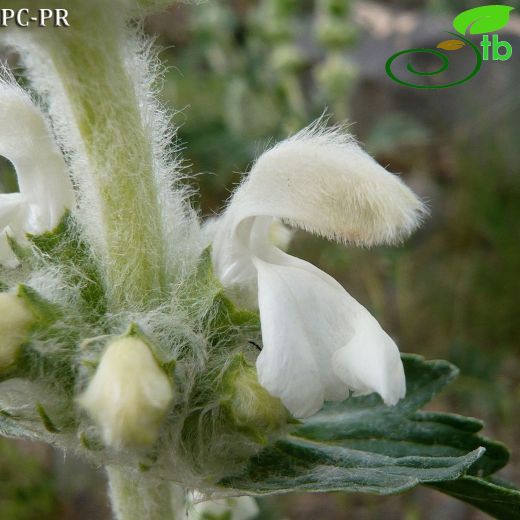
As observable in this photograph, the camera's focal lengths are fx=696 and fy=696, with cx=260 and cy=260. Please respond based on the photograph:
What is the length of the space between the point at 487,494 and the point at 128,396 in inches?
13.2

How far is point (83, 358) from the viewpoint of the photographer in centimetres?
54

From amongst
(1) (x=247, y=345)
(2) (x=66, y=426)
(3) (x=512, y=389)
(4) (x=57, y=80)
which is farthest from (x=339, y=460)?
(3) (x=512, y=389)

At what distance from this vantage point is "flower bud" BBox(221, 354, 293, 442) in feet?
1.82

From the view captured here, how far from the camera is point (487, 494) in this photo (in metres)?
0.61

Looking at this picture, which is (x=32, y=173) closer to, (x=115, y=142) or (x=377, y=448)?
(x=115, y=142)

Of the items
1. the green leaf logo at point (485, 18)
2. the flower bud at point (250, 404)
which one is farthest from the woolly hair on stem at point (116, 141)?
the green leaf logo at point (485, 18)

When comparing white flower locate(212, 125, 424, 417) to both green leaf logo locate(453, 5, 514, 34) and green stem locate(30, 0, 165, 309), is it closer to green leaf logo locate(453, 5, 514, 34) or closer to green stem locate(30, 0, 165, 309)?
green stem locate(30, 0, 165, 309)

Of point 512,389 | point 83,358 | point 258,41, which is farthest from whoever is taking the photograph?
point 258,41

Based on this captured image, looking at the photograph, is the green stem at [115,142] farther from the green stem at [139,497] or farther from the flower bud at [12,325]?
the green stem at [139,497]

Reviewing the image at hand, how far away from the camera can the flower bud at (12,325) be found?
0.53m

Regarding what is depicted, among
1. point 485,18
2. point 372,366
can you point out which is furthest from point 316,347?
point 485,18

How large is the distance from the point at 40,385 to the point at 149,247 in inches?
5.8

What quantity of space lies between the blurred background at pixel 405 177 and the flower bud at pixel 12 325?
1.13 metres

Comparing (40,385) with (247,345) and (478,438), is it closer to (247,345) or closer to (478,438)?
(247,345)
